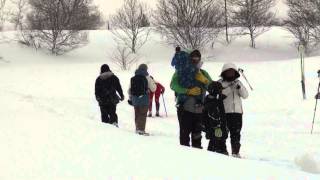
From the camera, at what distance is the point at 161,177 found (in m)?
4.82

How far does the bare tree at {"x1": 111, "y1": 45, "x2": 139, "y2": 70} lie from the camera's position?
113 ft

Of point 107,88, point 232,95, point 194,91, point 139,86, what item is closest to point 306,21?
point 139,86

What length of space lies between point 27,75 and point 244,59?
18.6 metres

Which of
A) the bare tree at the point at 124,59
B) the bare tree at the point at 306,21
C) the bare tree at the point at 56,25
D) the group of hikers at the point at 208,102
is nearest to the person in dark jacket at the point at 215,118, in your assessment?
the group of hikers at the point at 208,102

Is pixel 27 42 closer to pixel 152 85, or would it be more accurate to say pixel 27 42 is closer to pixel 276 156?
pixel 152 85

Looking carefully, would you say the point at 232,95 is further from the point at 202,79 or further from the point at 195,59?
the point at 195,59

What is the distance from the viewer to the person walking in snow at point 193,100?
310 inches

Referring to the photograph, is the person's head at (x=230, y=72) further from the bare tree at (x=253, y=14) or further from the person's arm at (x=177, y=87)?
the bare tree at (x=253, y=14)

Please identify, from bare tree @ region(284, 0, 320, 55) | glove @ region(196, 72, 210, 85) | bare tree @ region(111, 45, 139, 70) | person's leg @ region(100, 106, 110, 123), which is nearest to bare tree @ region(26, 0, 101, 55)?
bare tree @ region(111, 45, 139, 70)

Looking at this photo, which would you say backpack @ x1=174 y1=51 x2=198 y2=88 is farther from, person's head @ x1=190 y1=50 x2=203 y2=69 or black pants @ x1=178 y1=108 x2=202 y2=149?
black pants @ x1=178 y1=108 x2=202 y2=149

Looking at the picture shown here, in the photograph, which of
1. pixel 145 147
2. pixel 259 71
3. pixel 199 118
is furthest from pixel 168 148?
pixel 259 71

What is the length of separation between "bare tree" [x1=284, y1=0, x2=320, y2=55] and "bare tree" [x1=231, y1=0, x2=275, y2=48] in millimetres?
2082

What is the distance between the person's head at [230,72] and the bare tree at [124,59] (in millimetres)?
25689

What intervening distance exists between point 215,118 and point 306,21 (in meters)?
37.2
